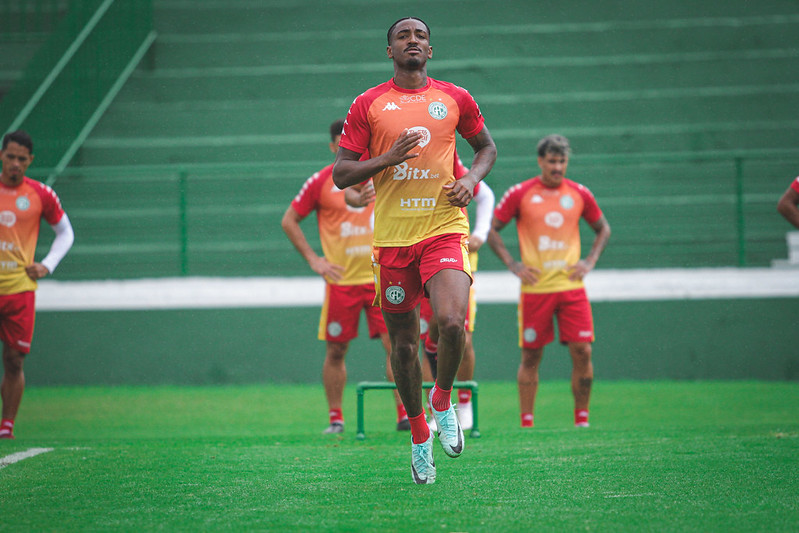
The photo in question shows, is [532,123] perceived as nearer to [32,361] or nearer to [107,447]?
[32,361]

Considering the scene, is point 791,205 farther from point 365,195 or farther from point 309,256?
point 309,256

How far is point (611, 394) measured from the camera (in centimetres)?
1010

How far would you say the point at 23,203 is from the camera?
7453mm

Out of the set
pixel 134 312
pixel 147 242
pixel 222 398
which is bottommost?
pixel 222 398

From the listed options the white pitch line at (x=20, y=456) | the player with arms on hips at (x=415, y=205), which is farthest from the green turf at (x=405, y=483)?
the player with arms on hips at (x=415, y=205)

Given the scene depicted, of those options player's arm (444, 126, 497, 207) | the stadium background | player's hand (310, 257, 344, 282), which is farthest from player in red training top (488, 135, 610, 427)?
the stadium background

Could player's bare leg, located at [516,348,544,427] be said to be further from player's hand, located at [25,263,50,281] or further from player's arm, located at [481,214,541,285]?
player's hand, located at [25,263,50,281]

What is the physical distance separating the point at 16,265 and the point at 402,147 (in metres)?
4.31

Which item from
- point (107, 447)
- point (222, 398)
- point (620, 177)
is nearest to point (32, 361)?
point (222, 398)

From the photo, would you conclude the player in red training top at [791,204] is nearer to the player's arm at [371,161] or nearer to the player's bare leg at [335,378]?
the player's bare leg at [335,378]

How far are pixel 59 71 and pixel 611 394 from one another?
29.3 feet

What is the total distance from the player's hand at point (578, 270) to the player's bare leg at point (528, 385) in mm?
672

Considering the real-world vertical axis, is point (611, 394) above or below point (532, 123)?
below

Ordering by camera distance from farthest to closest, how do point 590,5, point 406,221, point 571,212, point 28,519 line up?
point 590,5
point 571,212
point 406,221
point 28,519
